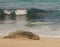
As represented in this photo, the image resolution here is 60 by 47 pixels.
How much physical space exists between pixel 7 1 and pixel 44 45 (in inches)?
215

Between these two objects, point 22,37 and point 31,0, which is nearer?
point 22,37

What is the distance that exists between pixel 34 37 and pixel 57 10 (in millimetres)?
4178

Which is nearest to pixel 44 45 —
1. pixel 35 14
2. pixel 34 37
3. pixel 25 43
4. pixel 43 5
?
pixel 25 43

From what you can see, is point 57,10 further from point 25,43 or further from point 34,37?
point 25,43

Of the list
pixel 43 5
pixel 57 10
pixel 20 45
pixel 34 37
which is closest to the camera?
pixel 20 45

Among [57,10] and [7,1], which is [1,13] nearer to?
[7,1]

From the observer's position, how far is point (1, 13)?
762cm

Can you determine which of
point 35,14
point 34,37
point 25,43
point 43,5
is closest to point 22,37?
point 34,37

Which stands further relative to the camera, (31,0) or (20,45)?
(31,0)

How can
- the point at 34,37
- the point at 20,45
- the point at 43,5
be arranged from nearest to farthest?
the point at 20,45 < the point at 34,37 < the point at 43,5

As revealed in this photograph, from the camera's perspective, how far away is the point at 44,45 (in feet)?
8.93

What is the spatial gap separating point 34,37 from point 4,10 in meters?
4.47

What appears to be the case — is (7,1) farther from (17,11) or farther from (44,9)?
(44,9)

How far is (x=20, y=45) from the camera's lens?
106 inches
